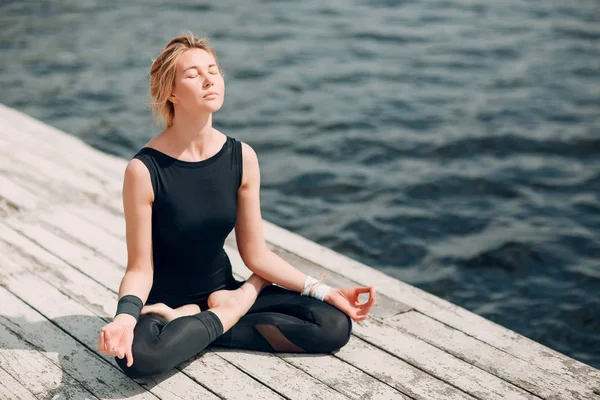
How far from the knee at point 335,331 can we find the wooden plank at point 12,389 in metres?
1.32

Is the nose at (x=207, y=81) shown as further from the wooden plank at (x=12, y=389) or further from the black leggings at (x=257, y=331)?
the wooden plank at (x=12, y=389)

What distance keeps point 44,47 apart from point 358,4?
17.0 feet

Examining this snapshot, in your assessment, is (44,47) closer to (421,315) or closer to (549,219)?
(549,219)

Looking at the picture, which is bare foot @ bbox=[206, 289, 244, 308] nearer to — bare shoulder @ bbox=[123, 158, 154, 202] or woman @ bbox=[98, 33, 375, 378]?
woman @ bbox=[98, 33, 375, 378]

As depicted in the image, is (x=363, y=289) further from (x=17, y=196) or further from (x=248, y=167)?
(x=17, y=196)

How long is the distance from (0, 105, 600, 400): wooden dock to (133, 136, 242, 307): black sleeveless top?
363 mm

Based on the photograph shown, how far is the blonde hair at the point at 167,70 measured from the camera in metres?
3.65

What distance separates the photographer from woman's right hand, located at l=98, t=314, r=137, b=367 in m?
3.33

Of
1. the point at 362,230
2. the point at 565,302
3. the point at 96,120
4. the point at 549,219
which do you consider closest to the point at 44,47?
the point at 96,120

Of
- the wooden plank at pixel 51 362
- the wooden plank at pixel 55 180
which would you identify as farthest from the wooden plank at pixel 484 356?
the wooden plank at pixel 55 180

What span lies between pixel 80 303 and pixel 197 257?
86cm

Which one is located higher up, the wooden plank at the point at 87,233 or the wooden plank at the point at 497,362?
the wooden plank at the point at 497,362

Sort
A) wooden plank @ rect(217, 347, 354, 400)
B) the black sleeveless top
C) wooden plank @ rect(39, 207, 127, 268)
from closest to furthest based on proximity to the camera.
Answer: wooden plank @ rect(217, 347, 354, 400), the black sleeveless top, wooden plank @ rect(39, 207, 127, 268)

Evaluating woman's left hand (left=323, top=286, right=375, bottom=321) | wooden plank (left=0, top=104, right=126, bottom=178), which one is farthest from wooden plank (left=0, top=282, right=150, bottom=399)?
wooden plank (left=0, top=104, right=126, bottom=178)
